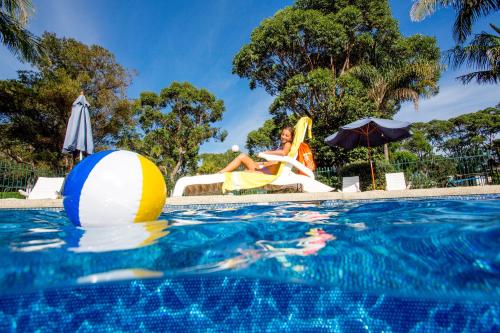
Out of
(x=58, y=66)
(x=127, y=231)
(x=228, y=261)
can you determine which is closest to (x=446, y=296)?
(x=228, y=261)

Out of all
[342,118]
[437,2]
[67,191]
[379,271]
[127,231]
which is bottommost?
[379,271]

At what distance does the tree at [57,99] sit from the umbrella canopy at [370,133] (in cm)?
1667

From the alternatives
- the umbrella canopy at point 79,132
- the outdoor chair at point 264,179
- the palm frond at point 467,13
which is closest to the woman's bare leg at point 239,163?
the outdoor chair at point 264,179

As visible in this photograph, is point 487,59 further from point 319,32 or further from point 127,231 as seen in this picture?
point 127,231

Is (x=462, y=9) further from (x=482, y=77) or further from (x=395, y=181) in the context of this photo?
(x=395, y=181)

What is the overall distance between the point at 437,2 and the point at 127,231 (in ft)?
46.8

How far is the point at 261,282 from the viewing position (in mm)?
2246

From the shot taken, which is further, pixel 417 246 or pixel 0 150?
pixel 0 150

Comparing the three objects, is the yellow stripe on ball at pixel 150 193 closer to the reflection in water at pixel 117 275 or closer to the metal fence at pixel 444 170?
the reflection in water at pixel 117 275

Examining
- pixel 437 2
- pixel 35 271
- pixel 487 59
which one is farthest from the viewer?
pixel 487 59

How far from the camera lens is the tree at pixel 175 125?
24656mm

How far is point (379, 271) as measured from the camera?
6.73ft

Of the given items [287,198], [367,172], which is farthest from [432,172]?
[287,198]

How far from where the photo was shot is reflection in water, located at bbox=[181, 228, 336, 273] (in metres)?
2.06
